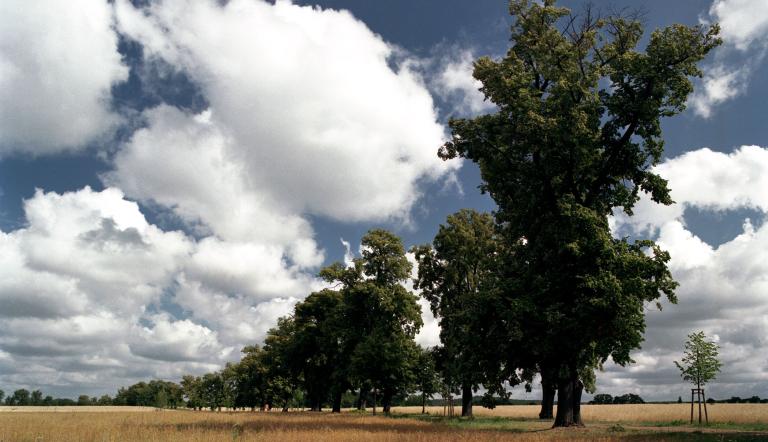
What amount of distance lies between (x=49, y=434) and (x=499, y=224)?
24.4 metres

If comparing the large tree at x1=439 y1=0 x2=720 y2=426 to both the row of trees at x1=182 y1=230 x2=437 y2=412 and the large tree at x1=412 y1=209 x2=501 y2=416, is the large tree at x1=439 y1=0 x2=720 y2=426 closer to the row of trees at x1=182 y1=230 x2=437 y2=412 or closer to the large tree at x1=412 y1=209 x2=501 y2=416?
the large tree at x1=412 y1=209 x2=501 y2=416

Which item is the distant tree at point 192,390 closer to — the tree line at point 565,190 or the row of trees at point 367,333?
the row of trees at point 367,333

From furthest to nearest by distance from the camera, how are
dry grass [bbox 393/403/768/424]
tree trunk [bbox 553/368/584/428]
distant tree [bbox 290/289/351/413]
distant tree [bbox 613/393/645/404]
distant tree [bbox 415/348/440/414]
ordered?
distant tree [bbox 613/393/645/404]
distant tree [bbox 290/289/351/413]
distant tree [bbox 415/348/440/414]
dry grass [bbox 393/403/768/424]
tree trunk [bbox 553/368/584/428]

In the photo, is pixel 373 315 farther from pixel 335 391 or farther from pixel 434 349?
pixel 335 391

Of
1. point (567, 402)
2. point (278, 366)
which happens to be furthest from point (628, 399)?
point (567, 402)

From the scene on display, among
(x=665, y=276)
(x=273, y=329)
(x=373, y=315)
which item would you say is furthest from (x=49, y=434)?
(x=273, y=329)

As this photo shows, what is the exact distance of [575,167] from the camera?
2581 centimetres

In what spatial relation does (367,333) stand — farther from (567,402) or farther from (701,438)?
(701,438)

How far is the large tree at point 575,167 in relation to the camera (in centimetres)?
2322

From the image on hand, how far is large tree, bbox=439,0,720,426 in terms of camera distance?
76.2 feet

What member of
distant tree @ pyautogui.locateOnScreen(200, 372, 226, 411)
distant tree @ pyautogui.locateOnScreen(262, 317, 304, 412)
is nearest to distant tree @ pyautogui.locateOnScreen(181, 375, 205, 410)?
distant tree @ pyautogui.locateOnScreen(200, 372, 226, 411)

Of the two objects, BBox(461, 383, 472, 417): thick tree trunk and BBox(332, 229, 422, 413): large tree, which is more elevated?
BBox(332, 229, 422, 413): large tree

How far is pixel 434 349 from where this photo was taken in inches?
2009

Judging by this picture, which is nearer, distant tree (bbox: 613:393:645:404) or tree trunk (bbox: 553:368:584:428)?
tree trunk (bbox: 553:368:584:428)
